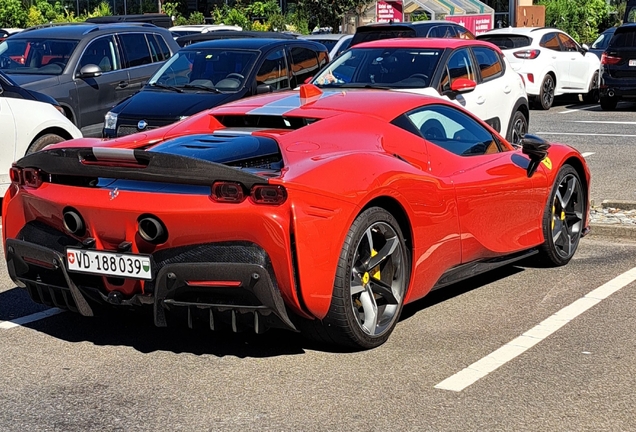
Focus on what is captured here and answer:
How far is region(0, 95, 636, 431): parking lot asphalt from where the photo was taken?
472 cm

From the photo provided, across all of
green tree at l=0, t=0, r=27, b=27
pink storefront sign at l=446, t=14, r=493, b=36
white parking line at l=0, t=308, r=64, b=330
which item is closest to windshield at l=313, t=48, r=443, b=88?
white parking line at l=0, t=308, r=64, b=330

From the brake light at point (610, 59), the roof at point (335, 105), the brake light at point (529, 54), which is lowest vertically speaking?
the brake light at point (610, 59)

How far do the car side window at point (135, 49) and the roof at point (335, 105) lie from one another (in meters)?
8.84

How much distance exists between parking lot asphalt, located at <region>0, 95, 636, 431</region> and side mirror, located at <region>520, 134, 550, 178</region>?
0.80 metres

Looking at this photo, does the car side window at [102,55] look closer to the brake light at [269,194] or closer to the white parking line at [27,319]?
the white parking line at [27,319]

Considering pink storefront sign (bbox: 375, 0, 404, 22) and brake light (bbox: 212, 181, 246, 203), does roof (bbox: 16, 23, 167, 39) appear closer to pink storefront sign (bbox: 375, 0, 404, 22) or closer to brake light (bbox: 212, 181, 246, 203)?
brake light (bbox: 212, 181, 246, 203)

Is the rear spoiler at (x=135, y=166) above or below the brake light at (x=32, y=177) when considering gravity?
above

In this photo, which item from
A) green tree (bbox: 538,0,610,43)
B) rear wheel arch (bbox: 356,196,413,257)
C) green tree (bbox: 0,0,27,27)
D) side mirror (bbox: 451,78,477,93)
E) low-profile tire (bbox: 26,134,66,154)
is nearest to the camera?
rear wheel arch (bbox: 356,196,413,257)

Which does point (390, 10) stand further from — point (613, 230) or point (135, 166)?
point (135, 166)

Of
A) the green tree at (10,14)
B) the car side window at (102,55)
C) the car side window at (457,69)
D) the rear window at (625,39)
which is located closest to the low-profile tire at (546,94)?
the rear window at (625,39)

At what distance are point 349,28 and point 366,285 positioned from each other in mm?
35952

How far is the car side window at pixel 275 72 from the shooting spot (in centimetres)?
1327

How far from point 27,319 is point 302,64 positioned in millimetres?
8393

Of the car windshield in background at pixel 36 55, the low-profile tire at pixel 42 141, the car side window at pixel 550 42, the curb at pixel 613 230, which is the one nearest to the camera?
the curb at pixel 613 230
